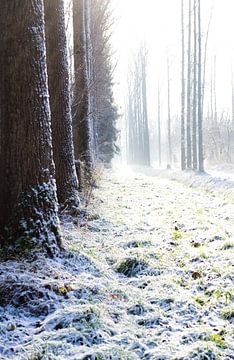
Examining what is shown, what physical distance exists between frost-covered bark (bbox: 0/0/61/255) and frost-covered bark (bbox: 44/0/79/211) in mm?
2151

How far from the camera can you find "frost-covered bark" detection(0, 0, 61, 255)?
3.67 meters

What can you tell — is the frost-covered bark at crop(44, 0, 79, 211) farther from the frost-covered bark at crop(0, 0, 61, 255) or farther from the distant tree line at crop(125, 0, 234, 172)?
the distant tree line at crop(125, 0, 234, 172)

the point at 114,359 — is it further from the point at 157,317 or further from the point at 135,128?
the point at 135,128

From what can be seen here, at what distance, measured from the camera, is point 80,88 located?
9312 mm

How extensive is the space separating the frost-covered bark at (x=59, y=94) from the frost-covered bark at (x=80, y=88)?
296 cm

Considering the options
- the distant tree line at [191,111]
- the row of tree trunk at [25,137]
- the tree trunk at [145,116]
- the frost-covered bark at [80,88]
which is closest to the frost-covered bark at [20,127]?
the row of tree trunk at [25,137]

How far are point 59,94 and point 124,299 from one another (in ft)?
12.6

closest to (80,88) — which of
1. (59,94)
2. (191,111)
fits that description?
(59,94)

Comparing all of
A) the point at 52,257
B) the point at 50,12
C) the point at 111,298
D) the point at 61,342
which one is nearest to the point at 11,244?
the point at 52,257

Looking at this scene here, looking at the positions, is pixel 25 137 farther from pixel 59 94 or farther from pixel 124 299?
pixel 59 94

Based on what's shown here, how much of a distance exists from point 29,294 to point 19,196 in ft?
3.47

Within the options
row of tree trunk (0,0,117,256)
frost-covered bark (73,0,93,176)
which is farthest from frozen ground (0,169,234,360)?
frost-covered bark (73,0,93,176)

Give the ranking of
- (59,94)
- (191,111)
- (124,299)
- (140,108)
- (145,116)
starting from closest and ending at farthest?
1. (124,299)
2. (59,94)
3. (191,111)
4. (145,116)
5. (140,108)

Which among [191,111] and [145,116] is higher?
[145,116]
